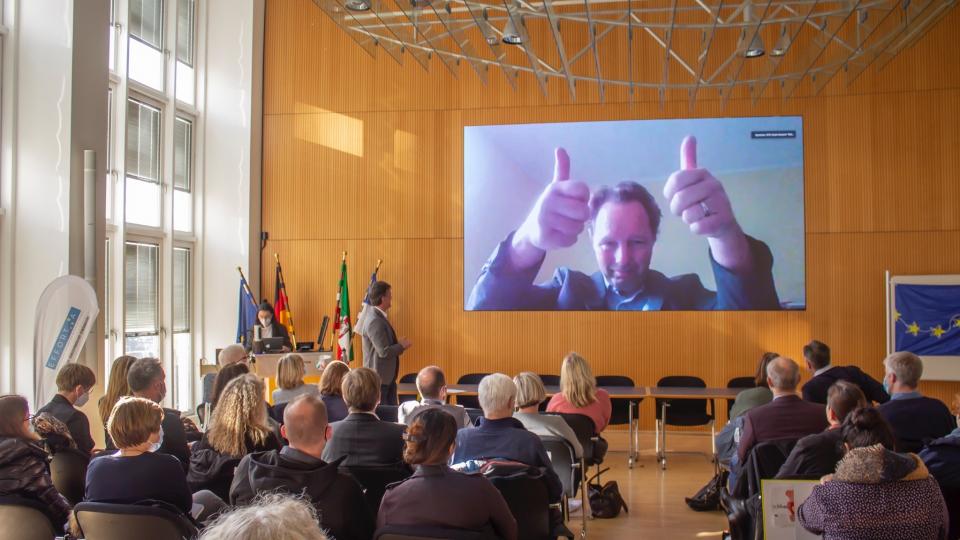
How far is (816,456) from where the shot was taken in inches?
162

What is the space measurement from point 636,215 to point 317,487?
7.89 m

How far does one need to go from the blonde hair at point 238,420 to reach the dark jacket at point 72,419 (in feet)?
3.73

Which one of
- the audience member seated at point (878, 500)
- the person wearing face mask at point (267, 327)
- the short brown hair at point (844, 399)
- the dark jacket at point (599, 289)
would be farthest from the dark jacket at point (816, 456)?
the person wearing face mask at point (267, 327)

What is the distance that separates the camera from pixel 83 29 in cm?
795

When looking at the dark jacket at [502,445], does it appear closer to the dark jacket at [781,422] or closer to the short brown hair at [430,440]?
the short brown hair at [430,440]

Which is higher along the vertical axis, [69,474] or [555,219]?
[555,219]

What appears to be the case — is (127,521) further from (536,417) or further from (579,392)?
(579,392)

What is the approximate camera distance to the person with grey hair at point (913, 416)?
483 cm

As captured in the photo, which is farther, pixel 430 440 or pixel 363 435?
pixel 363 435

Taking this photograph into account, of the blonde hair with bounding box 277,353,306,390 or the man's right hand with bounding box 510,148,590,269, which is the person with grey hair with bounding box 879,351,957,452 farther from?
the man's right hand with bounding box 510,148,590,269

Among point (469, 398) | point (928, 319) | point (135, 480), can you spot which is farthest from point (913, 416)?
point (928, 319)

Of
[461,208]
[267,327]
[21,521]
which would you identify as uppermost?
[461,208]

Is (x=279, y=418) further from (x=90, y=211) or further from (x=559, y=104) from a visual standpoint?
(x=559, y=104)

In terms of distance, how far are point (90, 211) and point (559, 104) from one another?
5.82m
